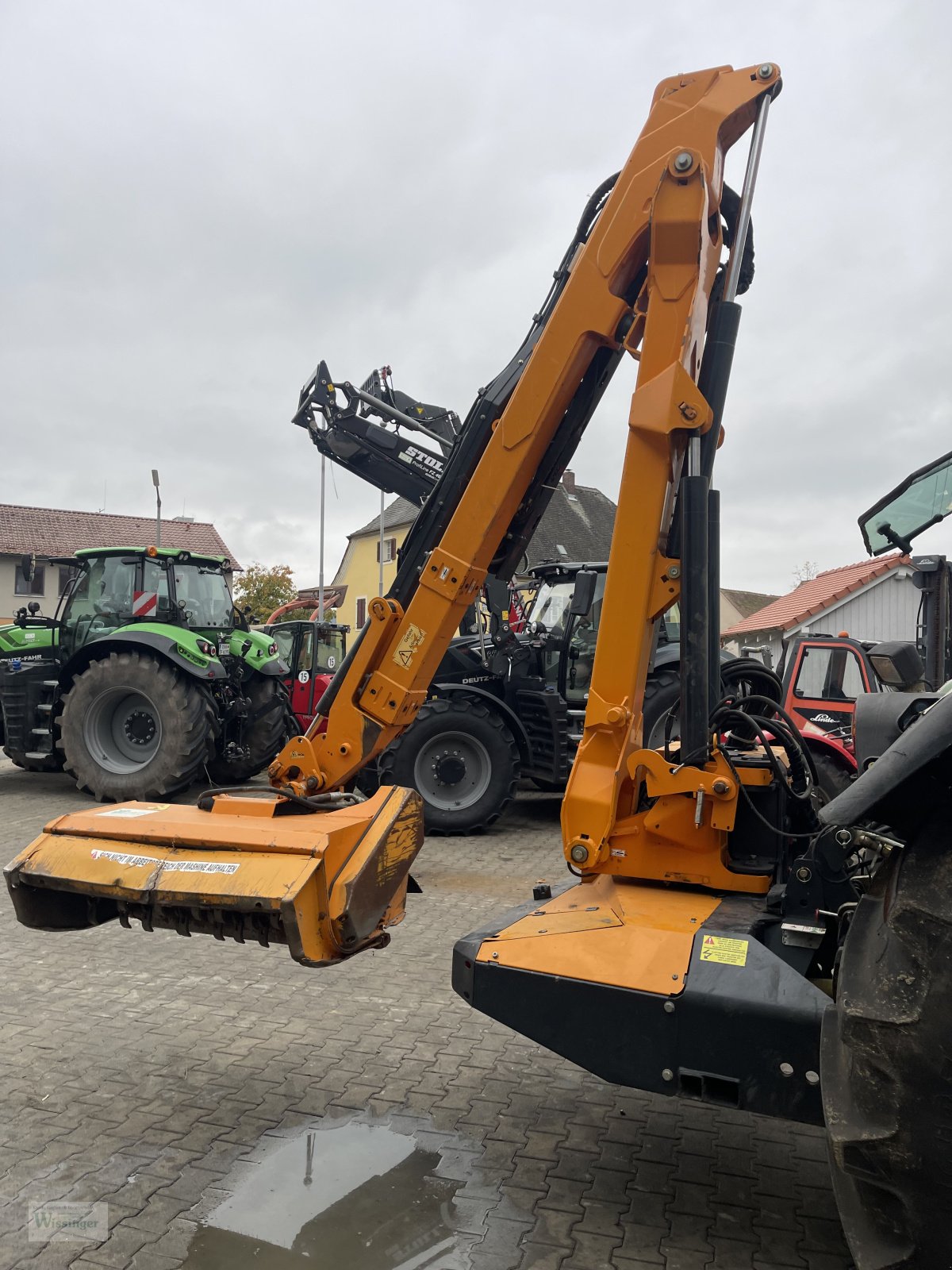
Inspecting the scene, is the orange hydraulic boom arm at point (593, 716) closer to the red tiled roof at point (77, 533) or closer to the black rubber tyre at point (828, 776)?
the black rubber tyre at point (828, 776)

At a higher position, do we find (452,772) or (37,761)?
(452,772)

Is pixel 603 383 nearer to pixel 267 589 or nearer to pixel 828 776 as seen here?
pixel 828 776

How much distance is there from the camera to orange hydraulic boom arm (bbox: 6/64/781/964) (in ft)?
9.98

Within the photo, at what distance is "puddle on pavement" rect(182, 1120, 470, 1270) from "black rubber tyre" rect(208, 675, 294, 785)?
7687 millimetres

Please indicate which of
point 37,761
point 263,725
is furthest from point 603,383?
point 37,761

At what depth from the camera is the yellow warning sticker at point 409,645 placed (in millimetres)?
3963

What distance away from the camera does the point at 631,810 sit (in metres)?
3.36

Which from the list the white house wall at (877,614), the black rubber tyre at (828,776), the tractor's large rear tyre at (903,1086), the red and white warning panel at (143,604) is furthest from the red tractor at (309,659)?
the tractor's large rear tyre at (903,1086)

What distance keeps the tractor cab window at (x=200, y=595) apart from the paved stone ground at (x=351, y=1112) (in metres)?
6.01

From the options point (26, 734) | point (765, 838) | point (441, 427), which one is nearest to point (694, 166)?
point (765, 838)

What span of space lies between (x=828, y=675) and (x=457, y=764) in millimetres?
4099

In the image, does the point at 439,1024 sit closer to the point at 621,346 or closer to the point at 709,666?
the point at 709,666

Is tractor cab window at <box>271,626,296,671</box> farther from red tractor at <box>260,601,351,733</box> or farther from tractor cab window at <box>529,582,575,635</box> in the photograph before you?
tractor cab window at <box>529,582,575,635</box>

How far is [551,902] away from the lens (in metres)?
3.28
